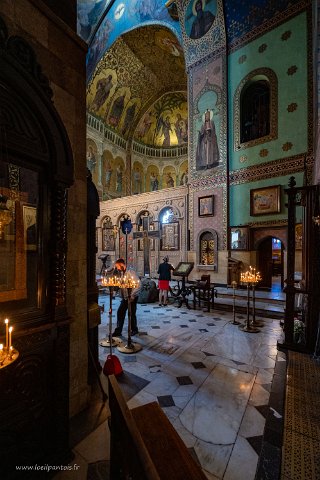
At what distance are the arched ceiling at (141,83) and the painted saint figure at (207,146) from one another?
10.1 m

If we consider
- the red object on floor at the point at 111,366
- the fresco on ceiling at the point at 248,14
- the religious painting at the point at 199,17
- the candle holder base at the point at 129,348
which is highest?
the religious painting at the point at 199,17

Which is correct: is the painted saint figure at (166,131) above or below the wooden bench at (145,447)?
above

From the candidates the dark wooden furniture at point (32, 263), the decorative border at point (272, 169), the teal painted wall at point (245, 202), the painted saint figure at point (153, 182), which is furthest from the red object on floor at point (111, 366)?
the painted saint figure at point (153, 182)

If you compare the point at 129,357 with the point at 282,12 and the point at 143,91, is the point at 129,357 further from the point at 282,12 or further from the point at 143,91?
the point at 143,91

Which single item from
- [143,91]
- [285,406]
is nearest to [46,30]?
[285,406]

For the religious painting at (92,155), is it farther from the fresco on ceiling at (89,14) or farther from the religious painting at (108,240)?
the fresco on ceiling at (89,14)

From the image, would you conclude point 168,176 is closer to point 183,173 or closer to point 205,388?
point 183,173

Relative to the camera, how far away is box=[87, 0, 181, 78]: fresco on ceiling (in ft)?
49.0

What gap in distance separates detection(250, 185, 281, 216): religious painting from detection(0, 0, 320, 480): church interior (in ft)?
0.21

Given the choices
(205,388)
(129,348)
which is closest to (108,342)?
(129,348)

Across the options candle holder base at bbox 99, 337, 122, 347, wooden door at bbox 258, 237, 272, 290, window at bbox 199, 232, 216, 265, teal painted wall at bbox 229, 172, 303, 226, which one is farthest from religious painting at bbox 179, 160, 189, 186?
candle holder base at bbox 99, 337, 122, 347

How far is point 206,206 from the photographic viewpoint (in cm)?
1292

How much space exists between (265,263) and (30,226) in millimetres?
11974

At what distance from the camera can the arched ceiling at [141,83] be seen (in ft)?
62.0
